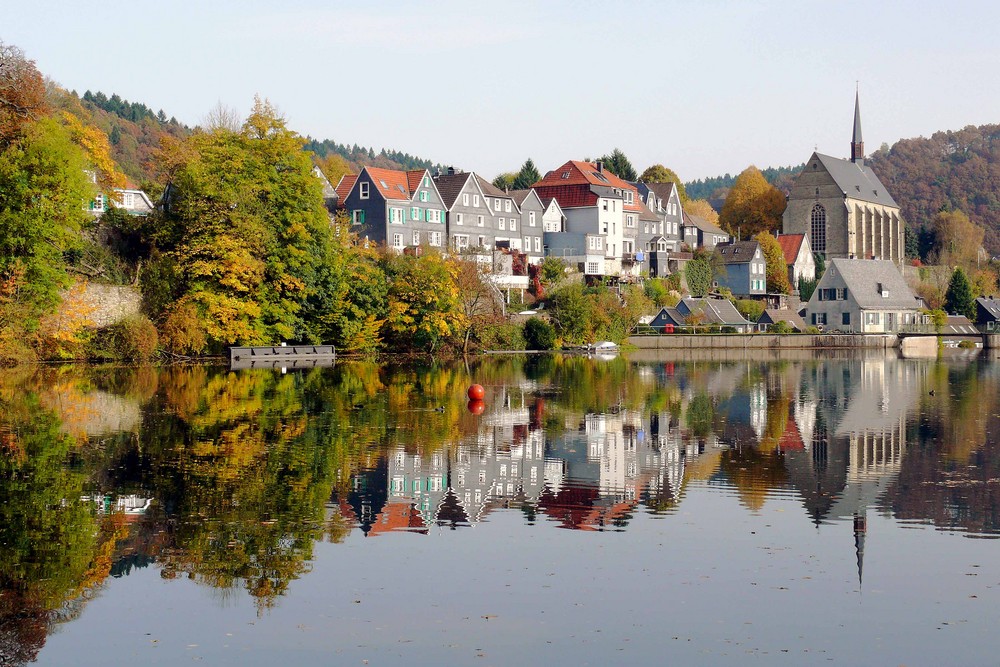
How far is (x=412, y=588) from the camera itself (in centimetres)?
1405

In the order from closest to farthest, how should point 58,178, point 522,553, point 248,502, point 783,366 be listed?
point 522,553 → point 248,502 → point 58,178 → point 783,366

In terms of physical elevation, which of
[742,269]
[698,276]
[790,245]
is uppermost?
[790,245]

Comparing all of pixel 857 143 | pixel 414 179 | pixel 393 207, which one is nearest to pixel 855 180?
pixel 857 143

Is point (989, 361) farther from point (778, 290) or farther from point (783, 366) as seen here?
point (778, 290)

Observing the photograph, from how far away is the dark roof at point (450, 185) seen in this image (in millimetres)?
96312

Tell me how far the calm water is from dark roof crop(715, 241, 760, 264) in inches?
3192

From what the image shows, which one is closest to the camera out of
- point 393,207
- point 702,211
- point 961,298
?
point 393,207

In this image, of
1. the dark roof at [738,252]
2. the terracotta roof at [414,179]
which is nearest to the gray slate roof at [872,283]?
the dark roof at [738,252]

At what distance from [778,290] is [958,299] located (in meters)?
17.9

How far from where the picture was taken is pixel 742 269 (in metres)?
114

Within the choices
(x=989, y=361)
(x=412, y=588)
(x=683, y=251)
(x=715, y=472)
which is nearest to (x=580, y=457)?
(x=715, y=472)

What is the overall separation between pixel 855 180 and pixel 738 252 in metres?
34.0

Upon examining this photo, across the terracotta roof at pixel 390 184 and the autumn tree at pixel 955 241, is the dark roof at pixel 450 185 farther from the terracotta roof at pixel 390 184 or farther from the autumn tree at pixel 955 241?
the autumn tree at pixel 955 241

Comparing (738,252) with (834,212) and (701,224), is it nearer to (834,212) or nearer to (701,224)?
(701,224)
